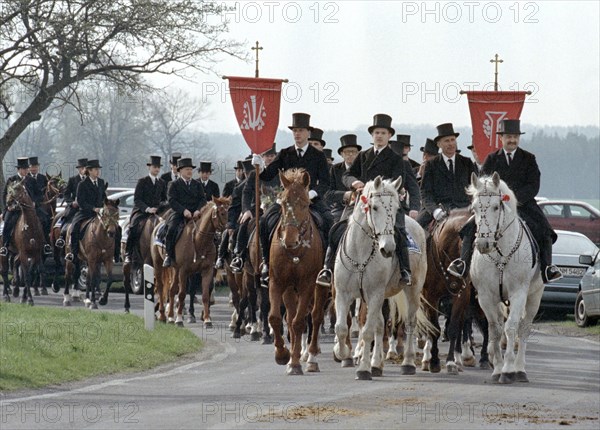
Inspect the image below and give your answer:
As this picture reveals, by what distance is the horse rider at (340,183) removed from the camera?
17.6m

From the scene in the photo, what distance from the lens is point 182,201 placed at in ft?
83.0

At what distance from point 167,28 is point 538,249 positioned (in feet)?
77.5

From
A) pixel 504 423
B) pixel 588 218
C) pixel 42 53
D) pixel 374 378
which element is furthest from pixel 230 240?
pixel 588 218

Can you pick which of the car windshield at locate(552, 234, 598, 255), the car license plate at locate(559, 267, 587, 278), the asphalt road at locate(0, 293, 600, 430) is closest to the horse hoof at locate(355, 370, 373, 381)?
the asphalt road at locate(0, 293, 600, 430)

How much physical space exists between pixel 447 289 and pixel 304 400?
4.71 meters

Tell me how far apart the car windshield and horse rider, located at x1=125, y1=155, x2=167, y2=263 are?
7570 millimetres

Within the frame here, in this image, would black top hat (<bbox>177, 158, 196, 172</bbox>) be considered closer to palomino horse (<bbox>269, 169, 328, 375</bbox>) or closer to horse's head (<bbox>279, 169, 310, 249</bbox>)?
palomino horse (<bbox>269, 169, 328, 375</bbox>)

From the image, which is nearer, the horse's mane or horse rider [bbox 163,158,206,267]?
the horse's mane

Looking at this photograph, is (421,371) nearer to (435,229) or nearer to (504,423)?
(435,229)

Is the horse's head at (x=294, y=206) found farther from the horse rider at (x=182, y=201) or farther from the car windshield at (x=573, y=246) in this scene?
the car windshield at (x=573, y=246)

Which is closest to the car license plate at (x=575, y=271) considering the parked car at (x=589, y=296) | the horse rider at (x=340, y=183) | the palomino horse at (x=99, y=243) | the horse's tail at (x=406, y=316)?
the parked car at (x=589, y=296)

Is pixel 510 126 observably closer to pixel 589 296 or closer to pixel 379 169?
pixel 379 169

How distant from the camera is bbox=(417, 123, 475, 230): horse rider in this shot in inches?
743

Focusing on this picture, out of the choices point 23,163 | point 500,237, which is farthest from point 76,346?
point 23,163
